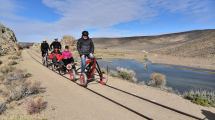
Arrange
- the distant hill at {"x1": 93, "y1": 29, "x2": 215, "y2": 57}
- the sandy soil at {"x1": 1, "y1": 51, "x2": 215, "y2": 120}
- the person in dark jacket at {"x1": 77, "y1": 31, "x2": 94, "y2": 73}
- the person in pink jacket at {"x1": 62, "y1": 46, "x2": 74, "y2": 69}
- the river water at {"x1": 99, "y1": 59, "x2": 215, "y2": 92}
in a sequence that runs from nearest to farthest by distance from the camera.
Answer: the sandy soil at {"x1": 1, "y1": 51, "x2": 215, "y2": 120}, the person in dark jacket at {"x1": 77, "y1": 31, "x2": 94, "y2": 73}, the person in pink jacket at {"x1": 62, "y1": 46, "x2": 74, "y2": 69}, the river water at {"x1": 99, "y1": 59, "x2": 215, "y2": 92}, the distant hill at {"x1": 93, "y1": 29, "x2": 215, "y2": 57}

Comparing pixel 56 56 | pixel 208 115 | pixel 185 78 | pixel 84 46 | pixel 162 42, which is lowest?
pixel 162 42

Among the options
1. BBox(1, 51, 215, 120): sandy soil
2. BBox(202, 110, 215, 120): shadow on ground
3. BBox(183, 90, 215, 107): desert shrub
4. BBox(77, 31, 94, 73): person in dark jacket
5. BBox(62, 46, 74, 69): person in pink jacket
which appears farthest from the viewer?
BBox(62, 46, 74, 69): person in pink jacket

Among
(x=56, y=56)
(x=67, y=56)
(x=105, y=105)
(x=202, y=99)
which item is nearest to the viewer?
(x=105, y=105)

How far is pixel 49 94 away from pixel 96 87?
268cm

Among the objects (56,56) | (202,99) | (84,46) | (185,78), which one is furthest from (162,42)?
(202,99)

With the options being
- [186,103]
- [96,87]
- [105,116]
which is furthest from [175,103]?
[96,87]

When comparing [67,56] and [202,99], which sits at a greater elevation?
[67,56]

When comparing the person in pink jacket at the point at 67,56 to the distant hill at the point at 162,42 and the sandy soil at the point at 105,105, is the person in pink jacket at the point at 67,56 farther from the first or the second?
the distant hill at the point at 162,42

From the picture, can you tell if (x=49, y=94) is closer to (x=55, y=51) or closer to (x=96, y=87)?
(x=96, y=87)

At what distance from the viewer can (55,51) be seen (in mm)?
24672

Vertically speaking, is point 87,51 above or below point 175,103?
above

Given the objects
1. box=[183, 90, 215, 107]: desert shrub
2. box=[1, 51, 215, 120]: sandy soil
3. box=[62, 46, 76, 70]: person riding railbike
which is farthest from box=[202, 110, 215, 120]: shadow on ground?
box=[62, 46, 76, 70]: person riding railbike

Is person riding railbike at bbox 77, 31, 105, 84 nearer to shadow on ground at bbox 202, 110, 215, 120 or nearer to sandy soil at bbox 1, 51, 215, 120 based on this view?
sandy soil at bbox 1, 51, 215, 120

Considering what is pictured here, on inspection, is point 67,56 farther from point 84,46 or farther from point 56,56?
point 84,46
